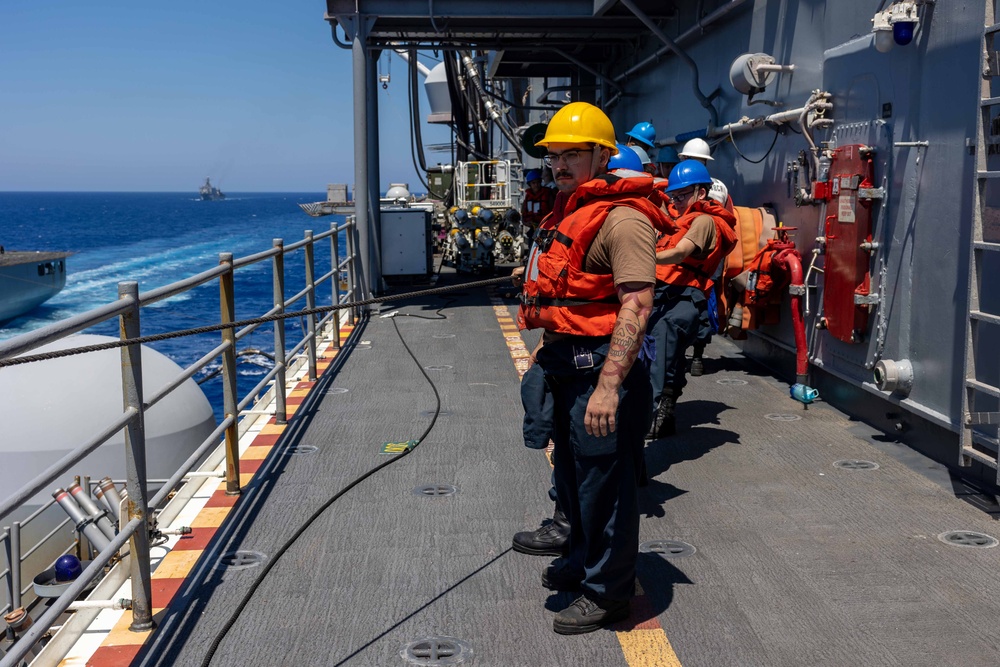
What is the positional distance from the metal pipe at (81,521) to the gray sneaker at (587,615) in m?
2.34

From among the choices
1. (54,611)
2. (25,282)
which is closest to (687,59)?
(54,611)

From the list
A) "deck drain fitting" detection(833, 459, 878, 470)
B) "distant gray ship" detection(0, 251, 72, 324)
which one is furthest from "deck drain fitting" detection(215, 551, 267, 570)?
"distant gray ship" detection(0, 251, 72, 324)

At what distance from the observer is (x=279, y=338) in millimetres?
6266

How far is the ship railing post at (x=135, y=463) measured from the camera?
3.39 meters

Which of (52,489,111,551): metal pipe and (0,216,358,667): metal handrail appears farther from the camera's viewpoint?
(52,489,111,551): metal pipe

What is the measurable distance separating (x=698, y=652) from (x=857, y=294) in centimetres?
369

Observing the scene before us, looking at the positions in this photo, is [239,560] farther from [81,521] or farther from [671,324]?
[671,324]

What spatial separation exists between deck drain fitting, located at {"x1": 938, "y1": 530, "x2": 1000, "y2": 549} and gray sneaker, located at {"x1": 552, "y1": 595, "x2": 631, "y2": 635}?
1.78 metres

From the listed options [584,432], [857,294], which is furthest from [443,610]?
[857,294]

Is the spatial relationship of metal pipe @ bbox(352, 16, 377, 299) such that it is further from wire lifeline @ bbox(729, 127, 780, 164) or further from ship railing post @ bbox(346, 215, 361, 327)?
wire lifeline @ bbox(729, 127, 780, 164)

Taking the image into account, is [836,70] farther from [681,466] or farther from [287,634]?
[287,634]

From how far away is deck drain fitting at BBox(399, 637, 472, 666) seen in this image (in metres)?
3.26

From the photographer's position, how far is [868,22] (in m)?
6.29

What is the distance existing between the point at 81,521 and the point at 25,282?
1526 inches
